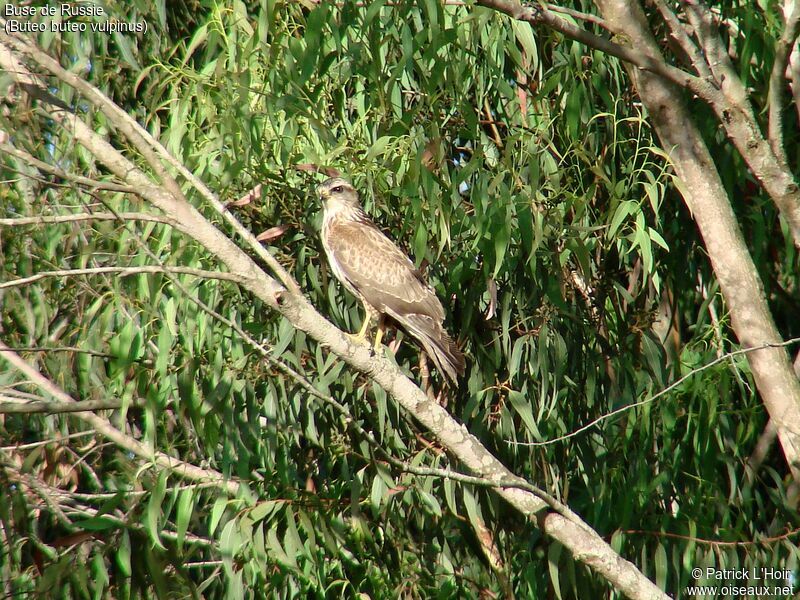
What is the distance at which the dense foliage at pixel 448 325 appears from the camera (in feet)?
10.5

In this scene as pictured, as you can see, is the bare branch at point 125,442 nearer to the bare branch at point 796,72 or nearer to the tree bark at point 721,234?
the tree bark at point 721,234

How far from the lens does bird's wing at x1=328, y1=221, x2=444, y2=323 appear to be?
12.1 feet

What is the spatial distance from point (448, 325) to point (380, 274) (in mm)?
353

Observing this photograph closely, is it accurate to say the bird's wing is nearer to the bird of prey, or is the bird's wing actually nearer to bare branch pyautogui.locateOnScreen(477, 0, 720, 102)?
the bird of prey

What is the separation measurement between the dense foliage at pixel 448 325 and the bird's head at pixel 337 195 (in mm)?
99

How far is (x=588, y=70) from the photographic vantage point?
11.5ft

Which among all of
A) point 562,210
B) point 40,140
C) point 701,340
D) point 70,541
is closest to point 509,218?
point 562,210

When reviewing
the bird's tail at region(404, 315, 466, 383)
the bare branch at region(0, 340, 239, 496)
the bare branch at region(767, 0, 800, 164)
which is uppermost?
the bare branch at region(767, 0, 800, 164)

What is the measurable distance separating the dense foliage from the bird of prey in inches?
4.4

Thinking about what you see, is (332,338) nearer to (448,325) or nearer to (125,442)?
(448,325)

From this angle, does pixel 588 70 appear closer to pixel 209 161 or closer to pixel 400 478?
pixel 209 161

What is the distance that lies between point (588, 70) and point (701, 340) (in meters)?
1.10

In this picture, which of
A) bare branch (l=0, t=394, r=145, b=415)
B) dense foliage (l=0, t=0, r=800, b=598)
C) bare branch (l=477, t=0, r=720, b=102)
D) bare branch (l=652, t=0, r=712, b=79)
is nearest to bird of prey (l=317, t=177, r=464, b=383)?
dense foliage (l=0, t=0, r=800, b=598)

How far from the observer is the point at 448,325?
3805 mm
